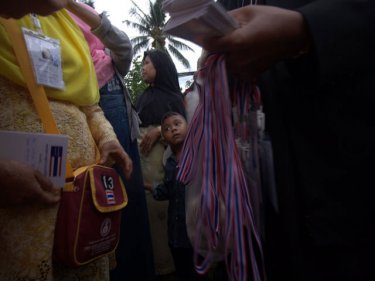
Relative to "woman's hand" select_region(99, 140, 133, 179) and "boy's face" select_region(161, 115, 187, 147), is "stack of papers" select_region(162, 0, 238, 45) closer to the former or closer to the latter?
"woman's hand" select_region(99, 140, 133, 179)

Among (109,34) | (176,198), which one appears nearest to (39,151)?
(109,34)

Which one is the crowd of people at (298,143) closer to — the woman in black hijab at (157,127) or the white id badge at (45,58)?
the white id badge at (45,58)

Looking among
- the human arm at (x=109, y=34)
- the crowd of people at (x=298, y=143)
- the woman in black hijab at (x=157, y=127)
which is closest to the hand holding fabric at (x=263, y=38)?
the crowd of people at (x=298, y=143)

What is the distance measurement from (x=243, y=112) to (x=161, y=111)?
237cm

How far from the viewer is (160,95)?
3.10 m

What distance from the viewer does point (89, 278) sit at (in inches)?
46.6

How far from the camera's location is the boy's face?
8.34ft

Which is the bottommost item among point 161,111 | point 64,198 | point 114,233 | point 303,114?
point 114,233

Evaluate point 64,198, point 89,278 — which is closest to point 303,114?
point 64,198

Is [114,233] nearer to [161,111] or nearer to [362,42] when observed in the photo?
[362,42]

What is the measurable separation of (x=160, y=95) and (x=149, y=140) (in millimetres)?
434

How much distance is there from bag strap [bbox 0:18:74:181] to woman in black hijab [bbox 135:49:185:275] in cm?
178

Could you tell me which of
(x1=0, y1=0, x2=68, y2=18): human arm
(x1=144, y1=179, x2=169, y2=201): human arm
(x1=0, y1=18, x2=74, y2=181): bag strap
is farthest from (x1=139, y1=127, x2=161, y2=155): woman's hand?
(x1=0, y1=0, x2=68, y2=18): human arm

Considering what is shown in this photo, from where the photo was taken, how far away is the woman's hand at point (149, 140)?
9.59ft
